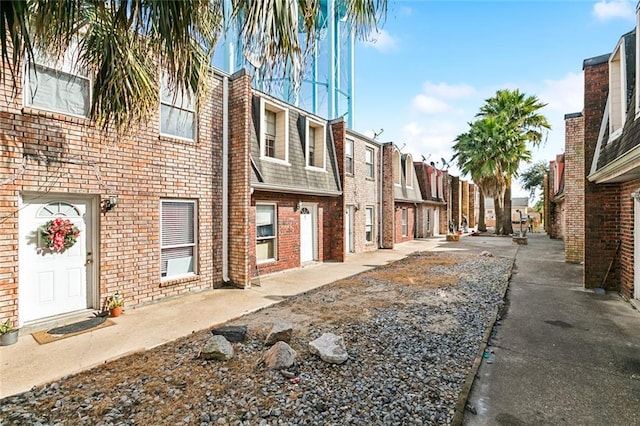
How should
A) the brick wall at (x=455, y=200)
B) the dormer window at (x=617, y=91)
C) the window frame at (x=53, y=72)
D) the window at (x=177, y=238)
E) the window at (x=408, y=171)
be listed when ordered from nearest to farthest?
the window frame at (x=53, y=72) < the dormer window at (x=617, y=91) < the window at (x=177, y=238) < the window at (x=408, y=171) < the brick wall at (x=455, y=200)

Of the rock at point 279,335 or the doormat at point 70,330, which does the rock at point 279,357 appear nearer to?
the rock at point 279,335

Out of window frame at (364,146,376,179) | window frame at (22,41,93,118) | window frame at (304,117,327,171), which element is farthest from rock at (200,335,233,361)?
window frame at (364,146,376,179)

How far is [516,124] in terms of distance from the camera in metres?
23.0

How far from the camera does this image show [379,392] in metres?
3.32

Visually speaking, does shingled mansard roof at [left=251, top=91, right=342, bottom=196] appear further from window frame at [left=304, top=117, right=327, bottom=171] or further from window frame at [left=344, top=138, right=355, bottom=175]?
window frame at [left=344, top=138, right=355, bottom=175]

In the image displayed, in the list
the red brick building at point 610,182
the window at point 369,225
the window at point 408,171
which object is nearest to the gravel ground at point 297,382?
the red brick building at point 610,182

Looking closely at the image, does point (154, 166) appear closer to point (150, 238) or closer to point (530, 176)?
point (150, 238)

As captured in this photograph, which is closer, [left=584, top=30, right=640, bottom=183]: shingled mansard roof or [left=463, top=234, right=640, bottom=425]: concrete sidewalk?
[left=463, top=234, right=640, bottom=425]: concrete sidewalk

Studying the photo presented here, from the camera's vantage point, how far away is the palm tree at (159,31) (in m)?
2.17

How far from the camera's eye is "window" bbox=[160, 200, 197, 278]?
6.80 meters

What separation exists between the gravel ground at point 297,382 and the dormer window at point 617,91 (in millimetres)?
5299

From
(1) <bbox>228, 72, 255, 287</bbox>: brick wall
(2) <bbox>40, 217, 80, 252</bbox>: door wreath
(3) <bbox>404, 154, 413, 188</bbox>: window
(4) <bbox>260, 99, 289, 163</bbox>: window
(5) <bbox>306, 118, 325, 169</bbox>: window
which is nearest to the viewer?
(2) <bbox>40, 217, 80, 252</bbox>: door wreath

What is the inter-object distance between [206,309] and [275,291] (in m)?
1.92

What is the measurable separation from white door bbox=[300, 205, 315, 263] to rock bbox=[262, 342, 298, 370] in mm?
7099
